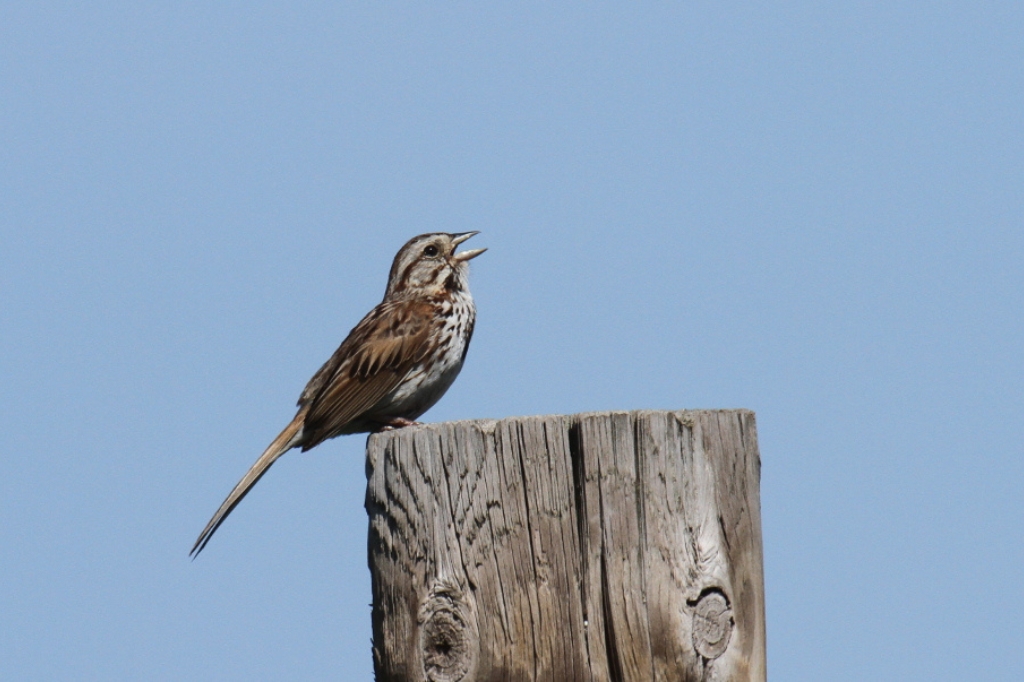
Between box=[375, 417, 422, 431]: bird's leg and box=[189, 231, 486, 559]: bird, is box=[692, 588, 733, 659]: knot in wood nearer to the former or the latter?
box=[189, 231, 486, 559]: bird

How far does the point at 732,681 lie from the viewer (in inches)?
148

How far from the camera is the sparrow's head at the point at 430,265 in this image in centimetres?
823

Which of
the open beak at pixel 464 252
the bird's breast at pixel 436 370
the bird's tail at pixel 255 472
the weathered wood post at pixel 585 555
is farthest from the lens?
the open beak at pixel 464 252

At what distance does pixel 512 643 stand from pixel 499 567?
22 centimetres

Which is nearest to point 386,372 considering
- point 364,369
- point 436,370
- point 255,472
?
point 364,369

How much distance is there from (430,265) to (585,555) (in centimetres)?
Answer: 480

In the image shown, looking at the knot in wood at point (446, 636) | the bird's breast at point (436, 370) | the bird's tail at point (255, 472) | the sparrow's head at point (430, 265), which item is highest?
the sparrow's head at point (430, 265)

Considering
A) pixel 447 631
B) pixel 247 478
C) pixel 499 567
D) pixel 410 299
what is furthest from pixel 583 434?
pixel 410 299

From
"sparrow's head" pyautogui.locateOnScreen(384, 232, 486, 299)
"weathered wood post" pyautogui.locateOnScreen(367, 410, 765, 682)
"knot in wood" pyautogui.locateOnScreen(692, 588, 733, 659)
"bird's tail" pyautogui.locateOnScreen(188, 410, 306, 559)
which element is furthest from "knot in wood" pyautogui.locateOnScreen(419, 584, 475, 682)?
"sparrow's head" pyautogui.locateOnScreen(384, 232, 486, 299)

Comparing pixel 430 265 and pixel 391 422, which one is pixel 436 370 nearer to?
pixel 391 422

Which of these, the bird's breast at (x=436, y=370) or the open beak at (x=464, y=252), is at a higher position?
the open beak at (x=464, y=252)

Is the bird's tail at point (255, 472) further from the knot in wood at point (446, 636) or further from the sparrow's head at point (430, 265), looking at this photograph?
the knot in wood at point (446, 636)

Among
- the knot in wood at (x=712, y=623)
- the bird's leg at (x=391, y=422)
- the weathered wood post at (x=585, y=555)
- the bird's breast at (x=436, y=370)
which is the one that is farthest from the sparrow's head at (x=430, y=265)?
the knot in wood at (x=712, y=623)

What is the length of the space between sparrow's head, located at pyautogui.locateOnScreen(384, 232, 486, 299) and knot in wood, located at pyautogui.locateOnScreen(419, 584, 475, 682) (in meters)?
4.45
